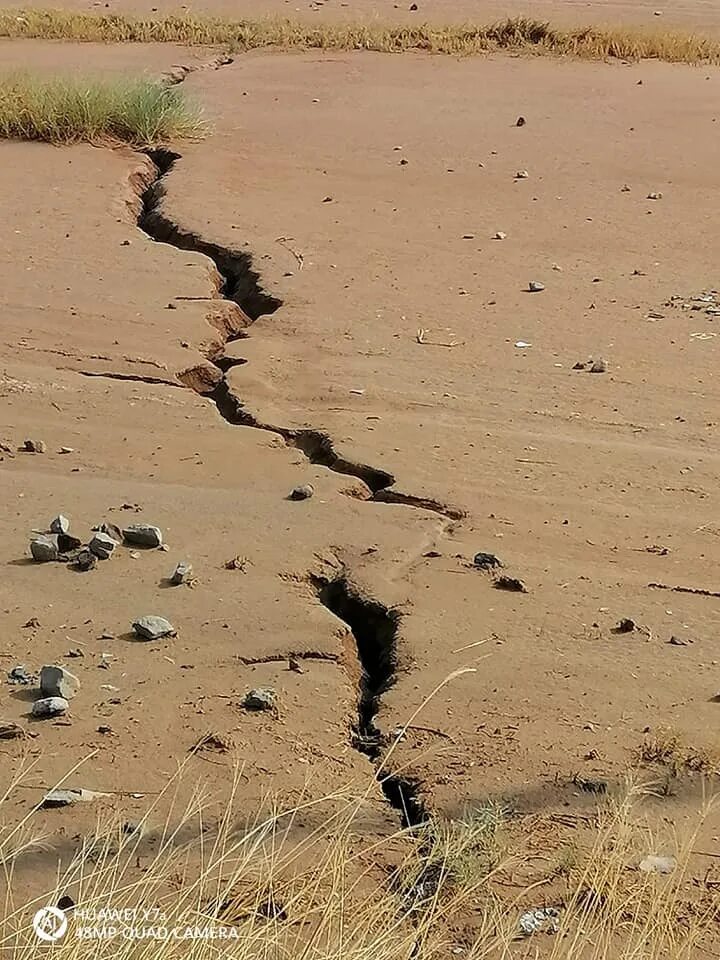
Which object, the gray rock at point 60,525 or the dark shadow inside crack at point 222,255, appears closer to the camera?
the gray rock at point 60,525

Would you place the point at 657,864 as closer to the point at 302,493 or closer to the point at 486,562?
the point at 486,562

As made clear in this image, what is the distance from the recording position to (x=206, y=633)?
12.2 ft

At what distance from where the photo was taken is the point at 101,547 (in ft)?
13.4

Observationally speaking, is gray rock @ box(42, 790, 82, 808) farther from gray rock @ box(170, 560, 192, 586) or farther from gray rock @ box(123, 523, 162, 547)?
gray rock @ box(123, 523, 162, 547)

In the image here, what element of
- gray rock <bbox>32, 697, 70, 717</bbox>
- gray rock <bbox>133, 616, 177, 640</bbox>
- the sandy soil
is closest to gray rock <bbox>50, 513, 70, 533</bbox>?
gray rock <bbox>133, 616, 177, 640</bbox>

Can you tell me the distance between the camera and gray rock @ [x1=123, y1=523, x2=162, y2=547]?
4168 mm

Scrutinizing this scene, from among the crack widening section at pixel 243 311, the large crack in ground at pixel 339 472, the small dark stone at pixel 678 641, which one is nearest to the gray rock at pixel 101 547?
the large crack in ground at pixel 339 472

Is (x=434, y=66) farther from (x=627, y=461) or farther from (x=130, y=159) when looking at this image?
(x=627, y=461)

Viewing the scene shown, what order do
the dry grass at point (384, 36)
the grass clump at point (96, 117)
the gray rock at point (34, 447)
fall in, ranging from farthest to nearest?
the dry grass at point (384, 36) < the grass clump at point (96, 117) < the gray rock at point (34, 447)

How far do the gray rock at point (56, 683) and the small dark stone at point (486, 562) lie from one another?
1277 millimetres

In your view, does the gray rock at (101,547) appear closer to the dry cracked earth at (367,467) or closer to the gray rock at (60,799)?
the dry cracked earth at (367,467)

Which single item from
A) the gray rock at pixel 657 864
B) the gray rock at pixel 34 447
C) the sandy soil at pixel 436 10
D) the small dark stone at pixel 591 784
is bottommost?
the sandy soil at pixel 436 10

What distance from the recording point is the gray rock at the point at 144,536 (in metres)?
4.17

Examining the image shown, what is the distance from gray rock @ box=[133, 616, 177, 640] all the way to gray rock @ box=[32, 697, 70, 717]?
1.31 feet
